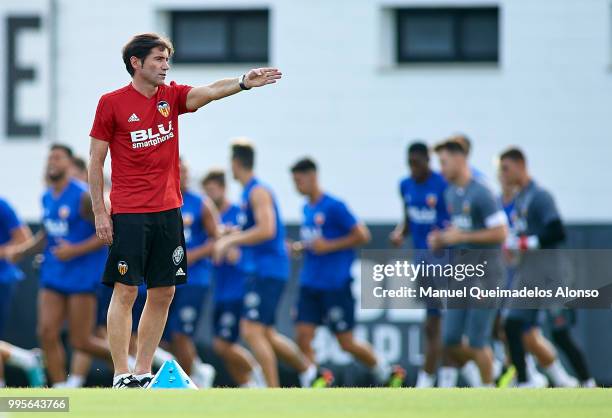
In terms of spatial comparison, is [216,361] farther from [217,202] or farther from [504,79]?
[504,79]

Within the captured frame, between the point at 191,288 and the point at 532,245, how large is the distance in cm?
371

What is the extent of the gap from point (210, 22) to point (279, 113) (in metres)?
1.62

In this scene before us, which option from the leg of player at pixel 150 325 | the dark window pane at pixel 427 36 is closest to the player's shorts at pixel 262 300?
the leg of player at pixel 150 325

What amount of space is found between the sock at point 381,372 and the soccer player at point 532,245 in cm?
167

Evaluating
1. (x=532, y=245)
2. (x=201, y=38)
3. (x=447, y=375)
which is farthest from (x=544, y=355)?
(x=201, y=38)

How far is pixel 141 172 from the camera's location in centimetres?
962

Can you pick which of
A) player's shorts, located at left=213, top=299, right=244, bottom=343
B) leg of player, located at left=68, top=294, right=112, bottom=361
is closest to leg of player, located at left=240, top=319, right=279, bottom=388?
player's shorts, located at left=213, top=299, right=244, bottom=343

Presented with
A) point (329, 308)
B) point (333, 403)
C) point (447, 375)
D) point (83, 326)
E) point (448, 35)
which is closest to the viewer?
point (333, 403)

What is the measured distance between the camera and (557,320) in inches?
599

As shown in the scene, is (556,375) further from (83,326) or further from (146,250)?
(146,250)

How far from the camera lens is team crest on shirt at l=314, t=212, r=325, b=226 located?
1642 cm

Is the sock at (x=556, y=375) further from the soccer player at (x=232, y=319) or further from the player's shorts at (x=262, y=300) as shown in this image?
the soccer player at (x=232, y=319)

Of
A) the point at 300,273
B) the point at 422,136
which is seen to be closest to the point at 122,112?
the point at 300,273

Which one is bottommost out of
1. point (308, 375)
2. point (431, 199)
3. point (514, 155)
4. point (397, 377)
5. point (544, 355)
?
point (397, 377)
